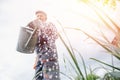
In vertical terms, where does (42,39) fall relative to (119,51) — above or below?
above

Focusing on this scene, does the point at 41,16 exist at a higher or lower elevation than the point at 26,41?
higher

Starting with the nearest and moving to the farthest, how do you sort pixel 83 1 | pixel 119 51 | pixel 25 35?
pixel 119 51 < pixel 83 1 < pixel 25 35

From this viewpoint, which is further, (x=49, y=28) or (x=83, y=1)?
(x=49, y=28)

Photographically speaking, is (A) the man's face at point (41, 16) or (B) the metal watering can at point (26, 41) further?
(A) the man's face at point (41, 16)

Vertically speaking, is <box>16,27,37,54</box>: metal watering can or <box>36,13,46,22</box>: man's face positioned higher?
<box>36,13,46,22</box>: man's face

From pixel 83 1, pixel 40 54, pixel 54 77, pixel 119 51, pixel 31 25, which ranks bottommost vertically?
pixel 119 51

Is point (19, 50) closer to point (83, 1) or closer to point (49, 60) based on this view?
point (49, 60)

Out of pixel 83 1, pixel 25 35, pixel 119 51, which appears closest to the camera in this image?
pixel 119 51

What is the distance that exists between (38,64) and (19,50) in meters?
0.43

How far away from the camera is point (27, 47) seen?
5.62 metres

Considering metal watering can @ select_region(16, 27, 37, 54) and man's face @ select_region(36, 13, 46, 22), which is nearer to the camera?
metal watering can @ select_region(16, 27, 37, 54)

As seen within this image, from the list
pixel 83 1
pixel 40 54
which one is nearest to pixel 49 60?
pixel 40 54

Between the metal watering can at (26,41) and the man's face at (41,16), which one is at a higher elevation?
the man's face at (41,16)

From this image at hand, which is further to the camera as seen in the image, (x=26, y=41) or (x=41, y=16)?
(x=41, y=16)
